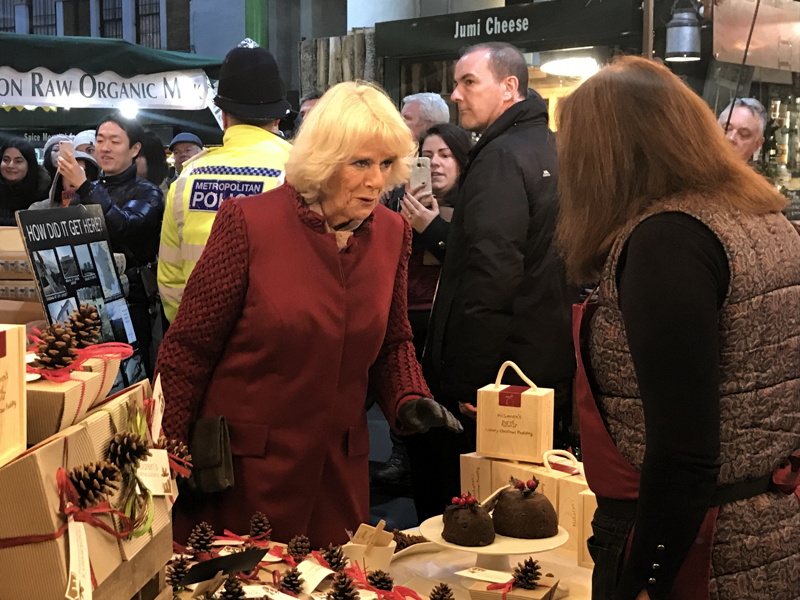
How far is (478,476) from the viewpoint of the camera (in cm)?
242

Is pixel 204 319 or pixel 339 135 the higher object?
pixel 339 135

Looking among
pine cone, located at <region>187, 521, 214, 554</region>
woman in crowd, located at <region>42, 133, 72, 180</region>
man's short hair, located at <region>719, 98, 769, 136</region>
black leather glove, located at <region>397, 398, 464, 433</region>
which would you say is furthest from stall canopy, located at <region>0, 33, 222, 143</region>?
pine cone, located at <region>187, 521, 214, 554</region>

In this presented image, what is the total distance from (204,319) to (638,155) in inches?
44.1

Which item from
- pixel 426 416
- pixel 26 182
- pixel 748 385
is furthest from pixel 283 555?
pixel 26 182

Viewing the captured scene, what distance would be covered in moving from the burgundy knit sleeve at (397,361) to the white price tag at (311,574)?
0.69 meters

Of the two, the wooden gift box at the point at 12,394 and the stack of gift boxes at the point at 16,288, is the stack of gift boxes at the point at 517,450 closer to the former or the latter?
the wooden gift box at the point at 12,394

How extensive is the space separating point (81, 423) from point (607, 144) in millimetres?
869

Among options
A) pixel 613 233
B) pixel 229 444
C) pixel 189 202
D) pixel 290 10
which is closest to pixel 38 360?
pixel 613 233

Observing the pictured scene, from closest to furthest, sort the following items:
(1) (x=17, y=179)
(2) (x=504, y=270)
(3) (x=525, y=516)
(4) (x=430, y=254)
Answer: (3) (x=525, y=516), (2) (x=504, y=270), (4) (x=430, y=254), (1) (x=17, y=179)

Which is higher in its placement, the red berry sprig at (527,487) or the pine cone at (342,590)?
the red berry sprig at (527,487)

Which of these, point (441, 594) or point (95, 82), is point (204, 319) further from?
point (95, 82)

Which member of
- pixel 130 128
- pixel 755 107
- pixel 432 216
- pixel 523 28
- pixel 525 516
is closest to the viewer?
pixel 525 516

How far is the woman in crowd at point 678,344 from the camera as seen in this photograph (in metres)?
1.37

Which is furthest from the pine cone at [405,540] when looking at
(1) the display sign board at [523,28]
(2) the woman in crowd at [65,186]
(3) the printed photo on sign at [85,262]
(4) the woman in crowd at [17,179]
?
(4) the woman in crowd at [17,179]
